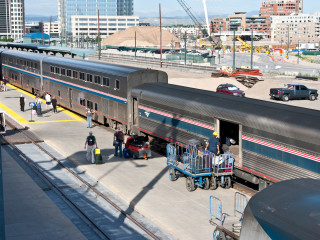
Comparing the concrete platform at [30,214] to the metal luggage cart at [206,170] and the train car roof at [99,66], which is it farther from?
the train car roof at [99,66]

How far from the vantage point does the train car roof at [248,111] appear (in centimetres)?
1650

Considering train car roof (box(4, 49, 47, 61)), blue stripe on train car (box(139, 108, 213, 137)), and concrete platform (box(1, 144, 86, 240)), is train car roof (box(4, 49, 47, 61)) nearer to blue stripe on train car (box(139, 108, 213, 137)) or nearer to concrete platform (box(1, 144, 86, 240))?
blue stripe on train car (box(139, 108, 213, 137))

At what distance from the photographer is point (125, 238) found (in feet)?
50.5

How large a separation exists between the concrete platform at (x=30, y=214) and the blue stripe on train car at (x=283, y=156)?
7043mm

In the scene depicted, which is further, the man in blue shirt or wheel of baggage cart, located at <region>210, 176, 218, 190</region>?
wheel of baggage cart, located at <region>210, 176, 218, 190</region>

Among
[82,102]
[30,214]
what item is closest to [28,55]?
[82,102]

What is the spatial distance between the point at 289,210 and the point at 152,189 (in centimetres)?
1172

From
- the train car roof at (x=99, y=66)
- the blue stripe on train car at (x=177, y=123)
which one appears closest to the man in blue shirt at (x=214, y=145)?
the blue stripe on train car at (x=177, y=123)

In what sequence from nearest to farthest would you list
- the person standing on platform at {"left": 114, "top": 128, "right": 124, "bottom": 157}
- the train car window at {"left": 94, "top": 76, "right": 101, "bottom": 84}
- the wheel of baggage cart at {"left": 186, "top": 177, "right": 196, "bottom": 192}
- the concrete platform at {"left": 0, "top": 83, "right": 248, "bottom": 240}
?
the concrete platform at {"left": 0, "top": 83, "right": 248, "bottom": 240}, the wheel of baggage cart at {"left": 186, "top": 177, "right": 196, "bottom": 192}, the person standing on platform at {"left": 114, "top": 128, "right": 124, "bottom": 157}, the train car window at {"left": 94, "top": 76, "right": 101, "bottom": 84}

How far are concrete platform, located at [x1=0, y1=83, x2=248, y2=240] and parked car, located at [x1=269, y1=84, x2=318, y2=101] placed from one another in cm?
2178

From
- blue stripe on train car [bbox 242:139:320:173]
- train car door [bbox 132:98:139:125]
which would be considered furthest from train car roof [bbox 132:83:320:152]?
train car door [bbox 132:98:139:125]

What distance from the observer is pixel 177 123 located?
23.8m

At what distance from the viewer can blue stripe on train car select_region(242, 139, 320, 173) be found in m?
15.9

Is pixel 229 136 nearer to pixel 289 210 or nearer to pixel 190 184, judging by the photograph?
pixel 190 184
